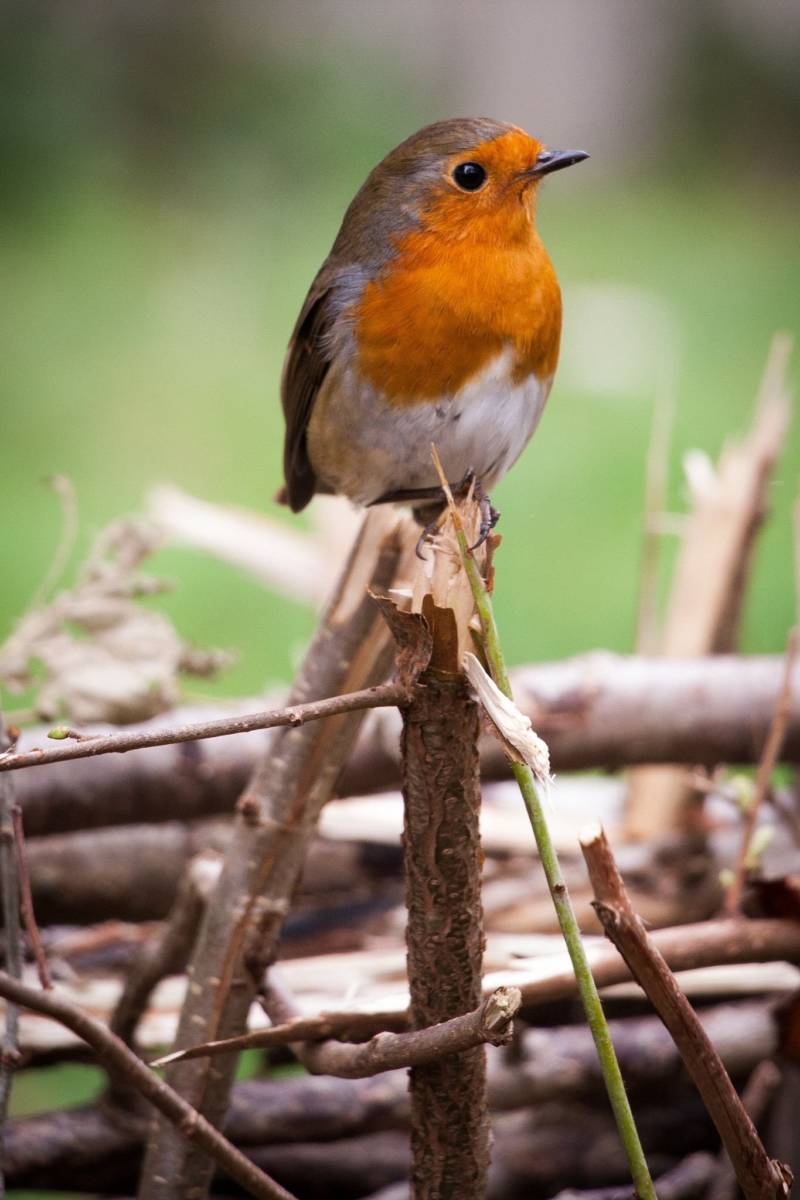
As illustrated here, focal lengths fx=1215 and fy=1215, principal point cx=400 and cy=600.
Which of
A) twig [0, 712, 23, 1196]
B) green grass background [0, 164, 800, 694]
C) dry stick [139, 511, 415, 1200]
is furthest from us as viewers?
green grass background [0, 164, 800, 694]

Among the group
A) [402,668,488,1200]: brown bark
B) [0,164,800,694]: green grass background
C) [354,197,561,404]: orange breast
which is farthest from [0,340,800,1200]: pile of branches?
[0,164,800,694]: green grass background

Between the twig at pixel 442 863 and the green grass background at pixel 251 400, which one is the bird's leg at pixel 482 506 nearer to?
the twig at pixel 442 863

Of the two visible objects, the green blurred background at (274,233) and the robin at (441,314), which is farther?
the green blurred background at (274,233)

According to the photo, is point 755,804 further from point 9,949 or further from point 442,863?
point 9,949

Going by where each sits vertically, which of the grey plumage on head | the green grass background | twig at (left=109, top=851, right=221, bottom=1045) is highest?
the green grass background

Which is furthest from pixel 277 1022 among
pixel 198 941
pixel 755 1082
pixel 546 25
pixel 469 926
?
Result: pixel 546 25

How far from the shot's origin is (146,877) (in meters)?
1.46

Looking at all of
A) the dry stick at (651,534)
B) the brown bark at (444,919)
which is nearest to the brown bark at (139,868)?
the dry stick at (651,534)

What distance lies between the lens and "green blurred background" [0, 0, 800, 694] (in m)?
2.19

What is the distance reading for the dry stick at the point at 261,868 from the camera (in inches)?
36.8

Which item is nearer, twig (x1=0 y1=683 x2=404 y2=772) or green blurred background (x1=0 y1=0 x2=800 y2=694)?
twig (x1=0 y1=683 x2=404 y2=772)

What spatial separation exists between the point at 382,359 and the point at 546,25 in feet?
5.20

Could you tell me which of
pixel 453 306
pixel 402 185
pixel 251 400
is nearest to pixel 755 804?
pixel 453 306

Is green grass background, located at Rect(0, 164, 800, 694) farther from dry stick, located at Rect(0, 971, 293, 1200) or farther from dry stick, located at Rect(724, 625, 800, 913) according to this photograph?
dry stick, located at Rect(0, 971, 293, 1200)
